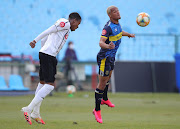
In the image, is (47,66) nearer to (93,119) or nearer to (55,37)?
(55,37)

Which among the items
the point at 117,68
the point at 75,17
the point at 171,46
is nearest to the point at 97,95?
the point at 75,17

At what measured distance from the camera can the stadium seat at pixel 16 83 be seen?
63.2 ft

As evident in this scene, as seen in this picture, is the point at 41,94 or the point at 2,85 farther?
the point at 2,85

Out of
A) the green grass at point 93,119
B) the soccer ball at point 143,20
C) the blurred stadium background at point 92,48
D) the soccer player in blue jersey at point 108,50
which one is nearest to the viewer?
the green grass at point 93,119

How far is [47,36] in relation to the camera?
8.35 meters

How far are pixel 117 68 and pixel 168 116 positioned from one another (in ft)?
33.4

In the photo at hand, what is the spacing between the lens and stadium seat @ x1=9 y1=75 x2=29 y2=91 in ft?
63.2

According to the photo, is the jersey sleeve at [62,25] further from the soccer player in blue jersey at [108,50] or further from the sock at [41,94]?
the sock at [41,94]

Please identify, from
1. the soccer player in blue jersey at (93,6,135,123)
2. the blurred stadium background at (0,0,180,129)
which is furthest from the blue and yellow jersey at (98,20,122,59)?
the blurred stadium background at (0,0,180,129)

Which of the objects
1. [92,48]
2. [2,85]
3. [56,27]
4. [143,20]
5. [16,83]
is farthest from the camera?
[92,48]

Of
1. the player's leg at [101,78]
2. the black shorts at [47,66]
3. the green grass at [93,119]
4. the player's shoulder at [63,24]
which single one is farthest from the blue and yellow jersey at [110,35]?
the green grass at [93,119]

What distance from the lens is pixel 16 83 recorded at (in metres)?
19.5

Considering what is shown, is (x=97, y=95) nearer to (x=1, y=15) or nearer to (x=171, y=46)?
(x=171, y=46)

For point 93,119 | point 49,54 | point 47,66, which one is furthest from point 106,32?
point 93,119
